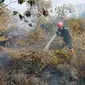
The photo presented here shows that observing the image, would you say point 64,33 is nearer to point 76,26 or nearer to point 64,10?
point 76,26

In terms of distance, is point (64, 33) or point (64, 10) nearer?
point (64, 33)

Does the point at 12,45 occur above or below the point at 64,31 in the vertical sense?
below

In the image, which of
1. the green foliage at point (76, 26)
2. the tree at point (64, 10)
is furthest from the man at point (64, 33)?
the tree at point (64, 10)

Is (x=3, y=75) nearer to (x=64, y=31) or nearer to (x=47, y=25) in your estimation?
(x=64, y=31)

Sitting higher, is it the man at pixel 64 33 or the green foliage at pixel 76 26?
the man at pixel 64 33

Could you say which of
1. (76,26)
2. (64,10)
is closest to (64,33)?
(76,26)

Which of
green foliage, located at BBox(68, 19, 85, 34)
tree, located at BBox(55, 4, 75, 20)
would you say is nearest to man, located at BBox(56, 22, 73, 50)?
green foliage, located at BBox(68, 19, 85, 34)

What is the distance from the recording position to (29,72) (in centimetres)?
861

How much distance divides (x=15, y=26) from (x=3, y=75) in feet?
38.3

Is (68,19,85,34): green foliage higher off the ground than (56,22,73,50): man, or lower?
lower

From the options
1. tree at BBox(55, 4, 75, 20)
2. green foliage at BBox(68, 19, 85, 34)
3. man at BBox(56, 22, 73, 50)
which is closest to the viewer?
man at BBox(56, 22, 73, 50)

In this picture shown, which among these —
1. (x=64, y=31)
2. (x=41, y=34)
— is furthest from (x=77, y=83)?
(x=41, y=34)

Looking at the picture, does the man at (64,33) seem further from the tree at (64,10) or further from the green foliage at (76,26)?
the tree at (64,10)

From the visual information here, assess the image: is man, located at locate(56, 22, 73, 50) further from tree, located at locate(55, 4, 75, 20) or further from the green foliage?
tree, located at locate(55, 4, 75, 20)
